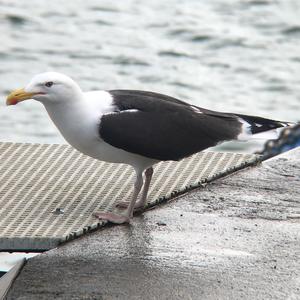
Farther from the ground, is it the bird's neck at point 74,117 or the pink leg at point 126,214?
the bird's neck at point 74,117

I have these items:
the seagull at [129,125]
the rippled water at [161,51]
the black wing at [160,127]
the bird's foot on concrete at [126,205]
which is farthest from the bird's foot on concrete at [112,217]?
the rippled water at [161,51]

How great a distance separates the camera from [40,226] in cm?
570

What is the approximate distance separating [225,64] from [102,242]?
8023mm

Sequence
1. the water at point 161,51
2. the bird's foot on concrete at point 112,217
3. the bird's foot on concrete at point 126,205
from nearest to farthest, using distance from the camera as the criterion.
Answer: the bird's foot on concrete at point 112,217 → the bird's foot on concrete at point 126,205 → the water at point 161,51

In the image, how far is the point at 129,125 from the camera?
573 cm

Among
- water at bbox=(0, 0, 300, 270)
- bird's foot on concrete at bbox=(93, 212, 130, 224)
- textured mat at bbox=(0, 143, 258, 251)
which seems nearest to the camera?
textured mat at bbox=(0, 143, 258, 251)

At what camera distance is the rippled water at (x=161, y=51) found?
482 inches

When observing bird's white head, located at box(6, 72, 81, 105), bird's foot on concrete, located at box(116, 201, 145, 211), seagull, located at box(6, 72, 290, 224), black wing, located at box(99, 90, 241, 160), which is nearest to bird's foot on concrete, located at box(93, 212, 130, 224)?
seagull, located at box(6, 72, 290, 224)

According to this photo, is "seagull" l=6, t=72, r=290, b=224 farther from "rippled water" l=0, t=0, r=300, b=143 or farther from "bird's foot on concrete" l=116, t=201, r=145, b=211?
"rippled water" l=0, t=0, r=300, b=143

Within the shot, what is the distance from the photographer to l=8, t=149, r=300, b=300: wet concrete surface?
16.7 ft

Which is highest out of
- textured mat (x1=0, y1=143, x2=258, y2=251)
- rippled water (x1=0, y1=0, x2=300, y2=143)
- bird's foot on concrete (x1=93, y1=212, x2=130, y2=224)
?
bird's foot on concrete (x1=93, y1=212, x2=130, y2=224)

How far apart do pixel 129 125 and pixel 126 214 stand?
46 cm

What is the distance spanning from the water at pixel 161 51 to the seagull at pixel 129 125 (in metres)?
5.10

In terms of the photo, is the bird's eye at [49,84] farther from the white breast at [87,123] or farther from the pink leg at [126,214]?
the pink leg at [126,214]
